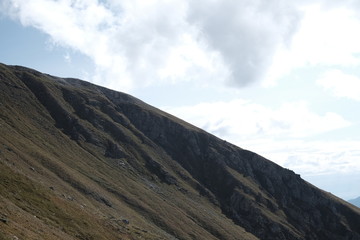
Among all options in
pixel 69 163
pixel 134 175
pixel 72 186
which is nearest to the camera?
pixel 72 186

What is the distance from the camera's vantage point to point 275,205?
199 meters

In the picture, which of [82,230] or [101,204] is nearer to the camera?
[82,230]

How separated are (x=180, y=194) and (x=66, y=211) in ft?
382

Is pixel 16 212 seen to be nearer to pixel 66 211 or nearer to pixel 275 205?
pixel 66 211

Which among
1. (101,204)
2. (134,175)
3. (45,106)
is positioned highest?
(45,106)

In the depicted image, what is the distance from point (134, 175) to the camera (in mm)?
162125

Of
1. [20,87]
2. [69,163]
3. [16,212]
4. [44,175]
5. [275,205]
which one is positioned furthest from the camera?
[275,205]

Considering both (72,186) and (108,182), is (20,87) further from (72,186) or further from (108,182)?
(72,186)

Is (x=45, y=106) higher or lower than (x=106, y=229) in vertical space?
higher

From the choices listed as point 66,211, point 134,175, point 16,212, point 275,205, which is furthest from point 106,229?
point 275,205

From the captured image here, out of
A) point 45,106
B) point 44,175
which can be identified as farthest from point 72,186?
point 45,106

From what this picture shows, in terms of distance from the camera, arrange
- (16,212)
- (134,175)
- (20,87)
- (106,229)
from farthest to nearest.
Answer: (20,87), (134,175), (106,229), (16,212)

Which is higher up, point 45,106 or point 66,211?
point 45,106

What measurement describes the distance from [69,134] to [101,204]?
71210 millimetres
